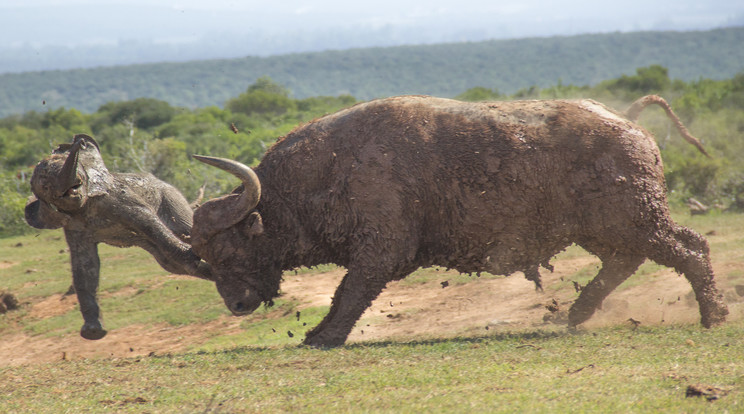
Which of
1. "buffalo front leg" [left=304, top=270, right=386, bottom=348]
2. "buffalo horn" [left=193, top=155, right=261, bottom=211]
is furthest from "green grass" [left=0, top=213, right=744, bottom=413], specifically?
"buffalo horn" [left=193, top=155, right=261, bottom=211]

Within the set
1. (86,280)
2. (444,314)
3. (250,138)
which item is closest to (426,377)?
(444,314)

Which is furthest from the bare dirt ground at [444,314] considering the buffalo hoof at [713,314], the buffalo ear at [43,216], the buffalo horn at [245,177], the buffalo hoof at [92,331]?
the buffalo horn at [245,177]

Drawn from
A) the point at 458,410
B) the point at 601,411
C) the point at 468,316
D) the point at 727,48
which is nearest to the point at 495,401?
the point at 458,410

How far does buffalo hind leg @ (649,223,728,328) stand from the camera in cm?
791

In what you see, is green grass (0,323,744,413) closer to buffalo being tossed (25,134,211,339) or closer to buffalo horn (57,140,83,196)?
buffalo being tossed (25,134,211,339)

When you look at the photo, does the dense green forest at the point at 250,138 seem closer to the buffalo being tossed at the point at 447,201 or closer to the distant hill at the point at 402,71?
Result: the buffalo being tossed at the point at 447,201

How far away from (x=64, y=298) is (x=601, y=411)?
31.1 feet

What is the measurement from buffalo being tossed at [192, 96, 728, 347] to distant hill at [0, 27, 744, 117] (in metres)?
97.5

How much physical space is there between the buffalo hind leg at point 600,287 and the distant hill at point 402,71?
9679 centimetres

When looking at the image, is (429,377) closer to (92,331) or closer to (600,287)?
(600,287)

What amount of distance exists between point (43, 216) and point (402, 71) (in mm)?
120187

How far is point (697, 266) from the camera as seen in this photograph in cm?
796

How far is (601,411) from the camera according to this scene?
17.2 feet

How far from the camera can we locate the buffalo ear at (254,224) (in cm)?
800
